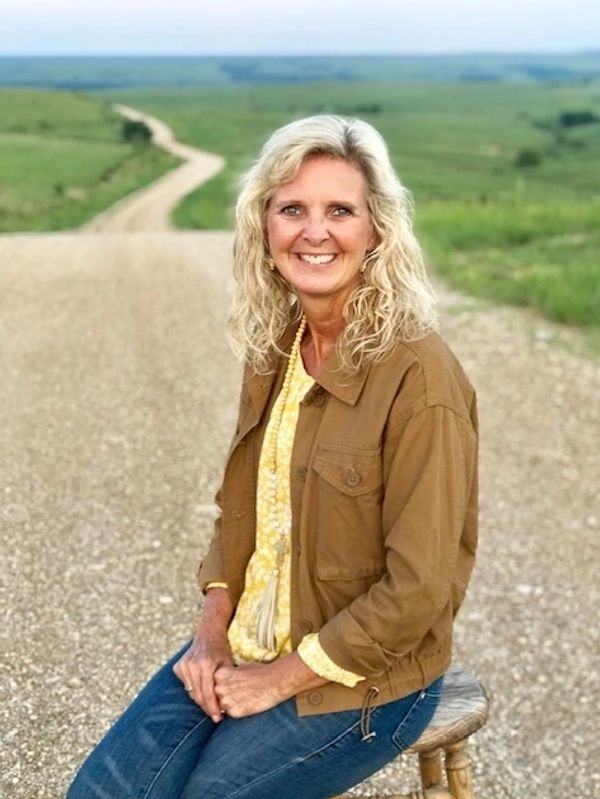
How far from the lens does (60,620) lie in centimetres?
484

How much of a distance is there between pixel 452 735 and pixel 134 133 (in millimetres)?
54902

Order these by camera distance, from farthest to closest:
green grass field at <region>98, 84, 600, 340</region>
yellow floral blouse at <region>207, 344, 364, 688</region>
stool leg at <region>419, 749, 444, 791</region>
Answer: green grass field at <region>98, 84, 600, 340</region> < stool leg at <region>419, 749, 444, 791</region> < yellow floral blouse at <region>207, 344, 364, 688</region>

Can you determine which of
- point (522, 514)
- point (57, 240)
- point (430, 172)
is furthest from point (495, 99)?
point (522, 514)

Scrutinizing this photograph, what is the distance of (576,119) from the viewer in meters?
82.4

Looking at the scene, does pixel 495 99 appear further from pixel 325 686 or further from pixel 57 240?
pixel 325 686

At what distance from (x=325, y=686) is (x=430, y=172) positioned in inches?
2030

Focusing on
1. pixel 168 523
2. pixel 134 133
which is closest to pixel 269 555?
pixel 168 523

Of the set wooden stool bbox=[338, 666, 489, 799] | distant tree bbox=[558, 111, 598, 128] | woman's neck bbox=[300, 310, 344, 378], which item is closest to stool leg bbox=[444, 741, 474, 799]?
wooden stool bbox=[338, 666, 489, 799]

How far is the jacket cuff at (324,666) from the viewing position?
246 cm

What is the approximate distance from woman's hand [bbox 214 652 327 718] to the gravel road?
1368 mm

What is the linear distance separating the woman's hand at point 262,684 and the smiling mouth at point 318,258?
36.3 inches

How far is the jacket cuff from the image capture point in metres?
2.46

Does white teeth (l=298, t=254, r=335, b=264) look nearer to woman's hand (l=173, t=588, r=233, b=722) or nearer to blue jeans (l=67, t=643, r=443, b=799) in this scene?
woman's hand (l=173, t=588, r=233, b=722)

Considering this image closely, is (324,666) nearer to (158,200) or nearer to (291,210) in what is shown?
(291,210)
